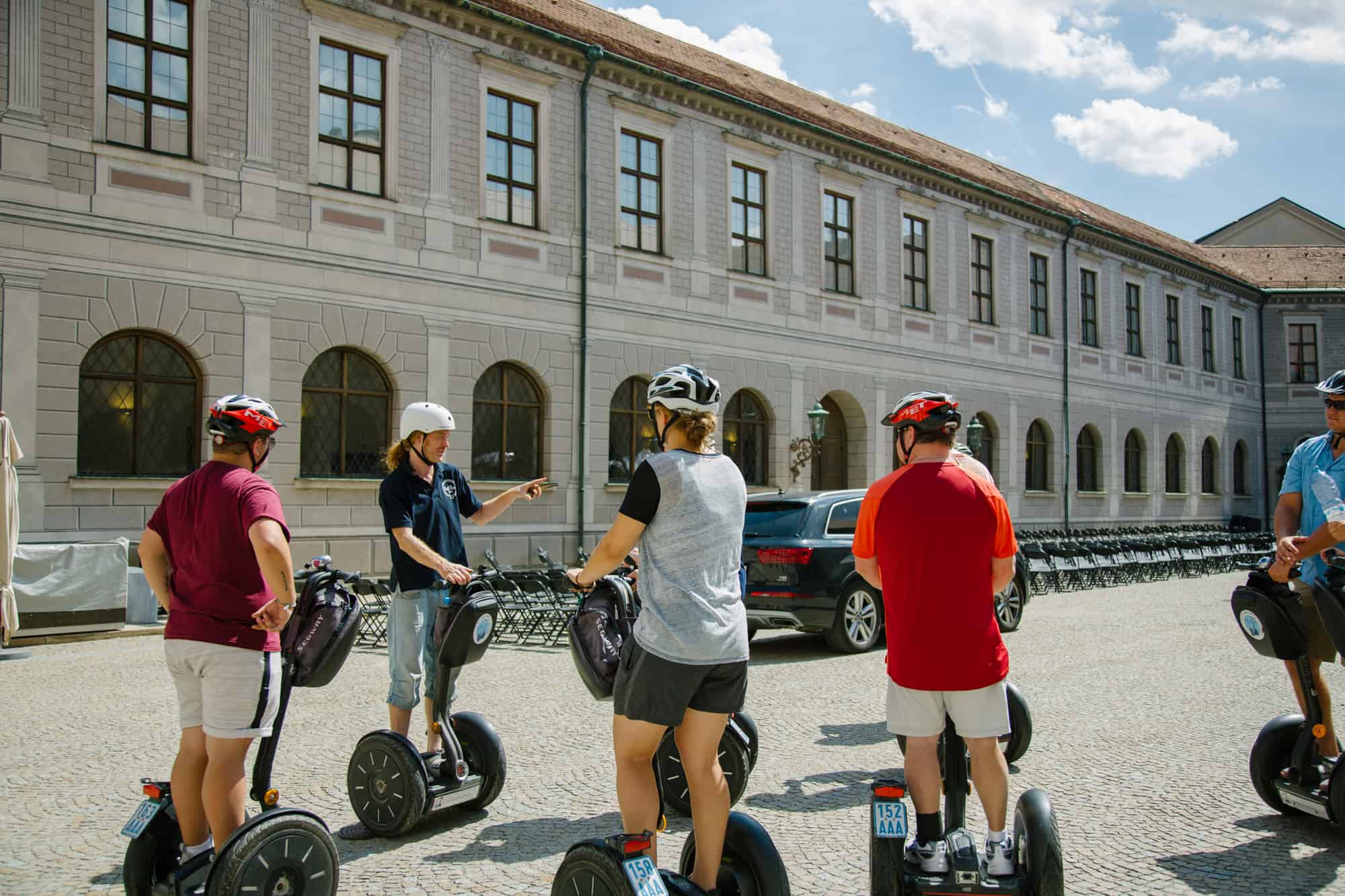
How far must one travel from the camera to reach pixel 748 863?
350 cm

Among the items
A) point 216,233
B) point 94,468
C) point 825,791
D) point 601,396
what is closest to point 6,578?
point 94,468

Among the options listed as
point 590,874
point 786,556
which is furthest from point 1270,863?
point 786,556

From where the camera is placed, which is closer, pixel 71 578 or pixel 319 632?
pixel 319 632

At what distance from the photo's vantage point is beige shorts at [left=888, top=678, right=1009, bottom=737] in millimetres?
3600

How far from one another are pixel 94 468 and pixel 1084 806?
13210 millimetres

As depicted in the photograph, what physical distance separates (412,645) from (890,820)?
2.56m

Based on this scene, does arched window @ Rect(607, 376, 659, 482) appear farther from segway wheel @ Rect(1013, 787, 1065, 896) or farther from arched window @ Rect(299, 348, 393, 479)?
segway wheel @ Rect(1013, 787, 1065, 896)

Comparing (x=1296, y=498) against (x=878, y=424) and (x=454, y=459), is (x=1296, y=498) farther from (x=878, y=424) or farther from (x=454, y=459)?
(x=878, y=424)

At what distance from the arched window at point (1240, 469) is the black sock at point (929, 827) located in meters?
41.1

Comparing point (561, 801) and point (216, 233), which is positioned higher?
point (216, 233)

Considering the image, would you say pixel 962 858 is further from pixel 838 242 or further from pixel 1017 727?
pixel 838 242

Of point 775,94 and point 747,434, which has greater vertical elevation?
point 775,94

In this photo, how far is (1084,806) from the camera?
5371mm

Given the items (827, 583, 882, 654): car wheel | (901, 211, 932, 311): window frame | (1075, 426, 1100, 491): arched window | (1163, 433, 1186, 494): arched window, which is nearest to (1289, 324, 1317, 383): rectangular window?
(1163, 433, 1186, 494): arched window
